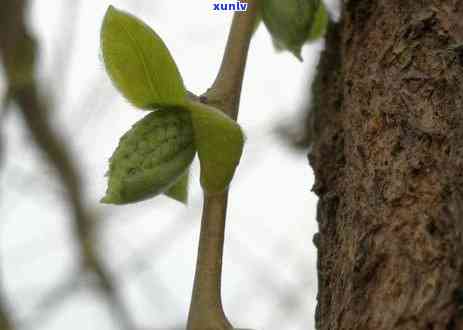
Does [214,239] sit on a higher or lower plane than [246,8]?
lower

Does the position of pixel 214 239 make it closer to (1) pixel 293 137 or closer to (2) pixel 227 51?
(2) pixel 227 51

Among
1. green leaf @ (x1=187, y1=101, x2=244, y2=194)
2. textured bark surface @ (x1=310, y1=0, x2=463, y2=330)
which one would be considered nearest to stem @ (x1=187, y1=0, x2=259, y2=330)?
green leaf @ (x1=187, y1=101, x2=244, y2=194)

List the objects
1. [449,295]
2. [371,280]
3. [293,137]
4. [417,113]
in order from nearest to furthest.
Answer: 1. [449,295]
2. [371,280]
3. [417,113]
4. [293,137]

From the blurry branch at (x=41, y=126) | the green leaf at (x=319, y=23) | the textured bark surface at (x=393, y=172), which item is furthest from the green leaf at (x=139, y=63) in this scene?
the blurry branch at (x=41, y=126)

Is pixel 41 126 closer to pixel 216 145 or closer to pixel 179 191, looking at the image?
pixel 179 191

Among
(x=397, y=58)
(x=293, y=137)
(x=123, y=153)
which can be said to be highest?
(x=397, y=58)

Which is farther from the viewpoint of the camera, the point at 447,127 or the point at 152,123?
the point at 152,123

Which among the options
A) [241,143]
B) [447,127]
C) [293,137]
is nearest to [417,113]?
[447,127]
